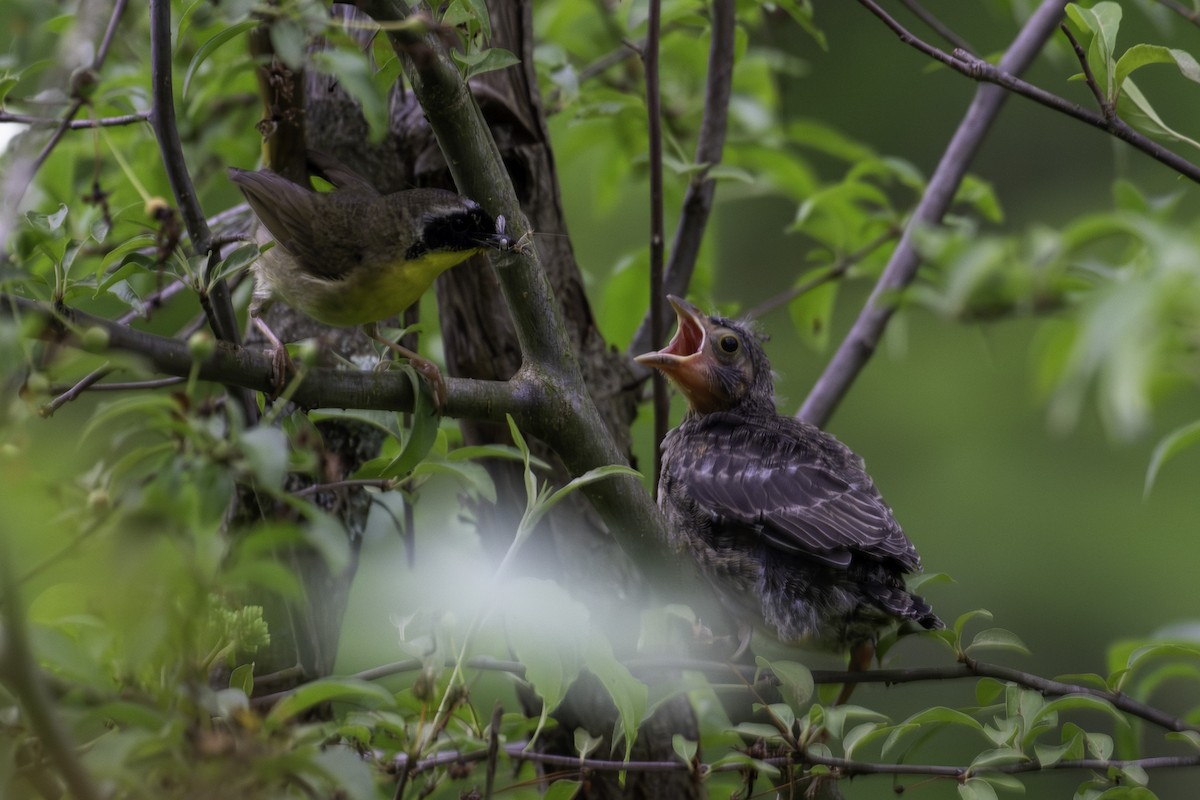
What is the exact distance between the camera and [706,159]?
3.13 meters

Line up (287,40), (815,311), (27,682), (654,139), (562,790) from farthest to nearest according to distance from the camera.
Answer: (815,311) → (654,139) → (562,790) → (287,40) → (27,682)

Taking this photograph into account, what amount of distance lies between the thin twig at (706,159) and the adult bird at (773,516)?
10 centimetres

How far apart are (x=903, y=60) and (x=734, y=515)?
608cm

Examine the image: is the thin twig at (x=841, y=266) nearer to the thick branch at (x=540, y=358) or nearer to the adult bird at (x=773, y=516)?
the adult bird at (x=773, y=516)

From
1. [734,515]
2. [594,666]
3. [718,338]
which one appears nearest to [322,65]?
[594,666]

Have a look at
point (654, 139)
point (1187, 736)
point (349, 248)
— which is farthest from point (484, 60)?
point (1187, 736)

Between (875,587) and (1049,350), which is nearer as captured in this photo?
(1049,350)

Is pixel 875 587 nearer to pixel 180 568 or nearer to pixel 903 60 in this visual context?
pixel 180 568

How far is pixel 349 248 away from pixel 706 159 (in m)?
1.06

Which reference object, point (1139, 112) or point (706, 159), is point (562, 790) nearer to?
point (1139, 112)

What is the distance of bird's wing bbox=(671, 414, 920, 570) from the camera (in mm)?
2863

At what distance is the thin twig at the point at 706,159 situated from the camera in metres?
3.00

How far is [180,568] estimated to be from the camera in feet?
3.60

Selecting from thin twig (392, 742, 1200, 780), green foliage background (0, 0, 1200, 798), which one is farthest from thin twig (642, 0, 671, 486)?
thin twig (392, 742, 1200, 780)
